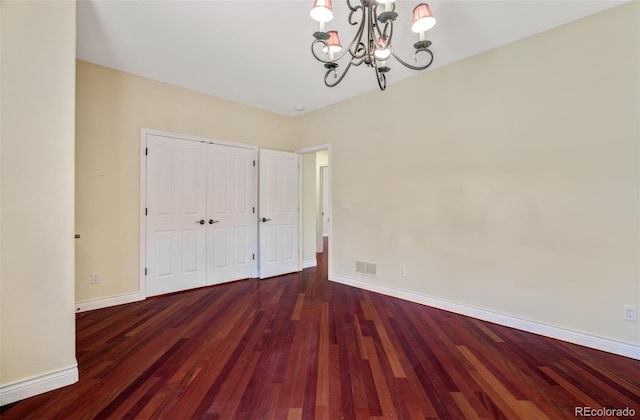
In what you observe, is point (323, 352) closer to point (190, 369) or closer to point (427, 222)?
point (190, 369)

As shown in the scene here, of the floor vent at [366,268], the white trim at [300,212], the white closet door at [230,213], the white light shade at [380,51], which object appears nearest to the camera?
the white light shade at [380,51]

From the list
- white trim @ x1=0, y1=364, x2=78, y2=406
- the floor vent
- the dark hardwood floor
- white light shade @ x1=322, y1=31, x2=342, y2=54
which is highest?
white light shade @ x1=322, y1=31, x2=342, y2=54

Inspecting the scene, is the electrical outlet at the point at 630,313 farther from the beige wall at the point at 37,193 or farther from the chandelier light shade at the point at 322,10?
the beige wall at the point at 37,193

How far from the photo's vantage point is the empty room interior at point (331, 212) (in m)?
1.71

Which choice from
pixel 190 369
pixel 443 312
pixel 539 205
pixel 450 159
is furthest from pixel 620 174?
pixel 190 369

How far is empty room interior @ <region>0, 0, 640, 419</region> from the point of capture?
1.71 m

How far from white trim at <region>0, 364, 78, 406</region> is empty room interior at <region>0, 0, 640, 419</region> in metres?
0.01

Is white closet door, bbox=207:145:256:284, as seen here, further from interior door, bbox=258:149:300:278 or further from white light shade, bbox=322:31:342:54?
white light shade, bbox=322:31:342:54

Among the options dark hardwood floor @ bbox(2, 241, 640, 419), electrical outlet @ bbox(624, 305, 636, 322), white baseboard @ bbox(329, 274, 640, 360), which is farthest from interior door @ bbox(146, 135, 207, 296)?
electrical outlet @ bbox(624, 305, 636, 322)

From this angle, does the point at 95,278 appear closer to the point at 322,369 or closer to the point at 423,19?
the point at 322,369

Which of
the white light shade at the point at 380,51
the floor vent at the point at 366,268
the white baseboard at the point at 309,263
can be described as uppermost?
the white light shade at the point at 380,51

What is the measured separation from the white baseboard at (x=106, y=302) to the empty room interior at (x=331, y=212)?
27 millimetres

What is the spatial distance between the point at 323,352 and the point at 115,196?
9.67 feet

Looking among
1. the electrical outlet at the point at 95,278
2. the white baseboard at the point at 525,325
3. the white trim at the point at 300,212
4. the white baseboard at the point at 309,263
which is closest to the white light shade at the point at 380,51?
the white baseboard at the point at 525,325
